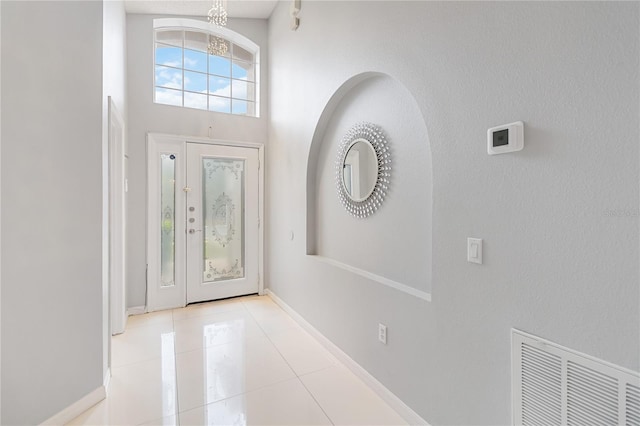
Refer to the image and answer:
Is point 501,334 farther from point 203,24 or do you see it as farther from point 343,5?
point 203,24

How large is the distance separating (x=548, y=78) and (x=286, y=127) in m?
2.73

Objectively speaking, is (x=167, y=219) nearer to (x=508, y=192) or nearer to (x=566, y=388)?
(x=508, y=192)

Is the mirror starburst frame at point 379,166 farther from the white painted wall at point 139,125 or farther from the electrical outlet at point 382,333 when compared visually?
the white painted wall at point 139,125

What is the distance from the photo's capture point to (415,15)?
5.50ft

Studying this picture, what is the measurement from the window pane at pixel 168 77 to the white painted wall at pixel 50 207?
1.78 meters

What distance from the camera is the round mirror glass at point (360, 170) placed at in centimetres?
216

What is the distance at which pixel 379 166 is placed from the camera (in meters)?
2.10

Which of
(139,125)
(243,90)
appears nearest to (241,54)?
(243,90)

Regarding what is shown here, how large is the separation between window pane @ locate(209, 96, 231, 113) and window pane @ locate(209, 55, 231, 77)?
0.35m

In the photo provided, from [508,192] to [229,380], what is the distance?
2177mm

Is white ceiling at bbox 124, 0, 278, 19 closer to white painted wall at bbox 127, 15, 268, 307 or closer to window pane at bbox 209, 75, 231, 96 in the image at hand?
white painted wall at bbox 127, 15, 268, 307

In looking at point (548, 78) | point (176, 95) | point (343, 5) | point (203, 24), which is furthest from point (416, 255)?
point (203, 24)

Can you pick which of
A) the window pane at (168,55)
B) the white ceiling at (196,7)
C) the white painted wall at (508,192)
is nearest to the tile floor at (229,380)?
the white painted wall at (508,192)

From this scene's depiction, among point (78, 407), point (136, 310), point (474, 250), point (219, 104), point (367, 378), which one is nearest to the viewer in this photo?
point (474, 250)
